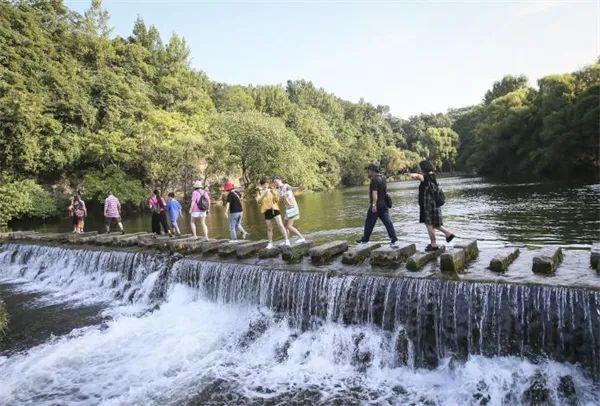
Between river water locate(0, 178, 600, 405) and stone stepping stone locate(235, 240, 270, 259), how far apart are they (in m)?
1.48

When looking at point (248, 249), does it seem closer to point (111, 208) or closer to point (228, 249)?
point (228, 249)

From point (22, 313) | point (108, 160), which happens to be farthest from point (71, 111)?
point (22, 313)

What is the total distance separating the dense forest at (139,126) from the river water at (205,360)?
23975 millimetres

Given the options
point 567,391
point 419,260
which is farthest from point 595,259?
point 419,260

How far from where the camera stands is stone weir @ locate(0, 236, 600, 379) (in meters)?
7.06

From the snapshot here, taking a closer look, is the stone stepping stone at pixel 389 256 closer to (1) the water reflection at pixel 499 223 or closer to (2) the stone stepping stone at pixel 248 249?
(2) the stone stepping stone at pixel 248 249

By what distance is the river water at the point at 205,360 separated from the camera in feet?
24.2

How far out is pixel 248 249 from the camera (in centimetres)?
1269

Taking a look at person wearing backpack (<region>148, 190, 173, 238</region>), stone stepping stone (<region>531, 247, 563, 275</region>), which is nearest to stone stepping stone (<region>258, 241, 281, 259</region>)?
stone stepping stone (<region>531, 247, 563, 275</region>)

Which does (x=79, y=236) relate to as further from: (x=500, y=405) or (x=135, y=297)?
(x=500, y=405)

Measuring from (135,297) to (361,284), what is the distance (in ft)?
25.5

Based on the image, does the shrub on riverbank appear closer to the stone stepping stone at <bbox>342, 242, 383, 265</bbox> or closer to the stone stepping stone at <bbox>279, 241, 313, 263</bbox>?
the stone stepping stone at <bbox>279, 241, 313, 263</bbox>

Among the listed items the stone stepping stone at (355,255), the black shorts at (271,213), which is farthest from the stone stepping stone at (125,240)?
the stone stepping stone at (355,255)

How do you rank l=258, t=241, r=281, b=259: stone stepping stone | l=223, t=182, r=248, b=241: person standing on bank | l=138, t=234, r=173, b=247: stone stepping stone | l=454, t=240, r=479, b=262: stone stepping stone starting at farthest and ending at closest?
l=138, t=234, r=173, b=247: stone stepping stone
l=223, t=182, r=248, b=241: person standing on bank
l=258, t=241, r=281, b=259: stone stepping stone
l=454, t=240, r=479, b=262: stone stepping stone
